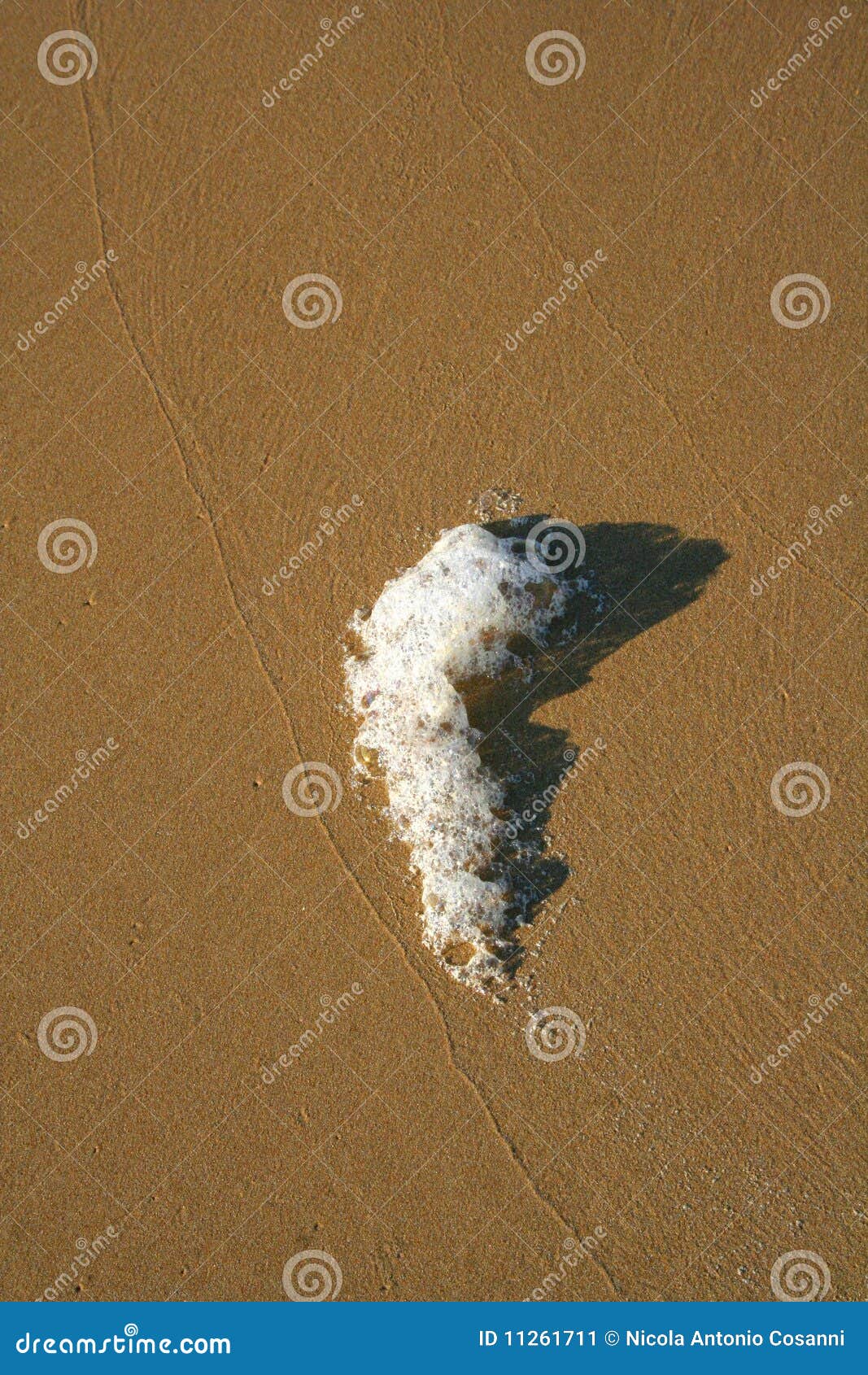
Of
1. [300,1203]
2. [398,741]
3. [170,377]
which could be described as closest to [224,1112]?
[300,1203]
